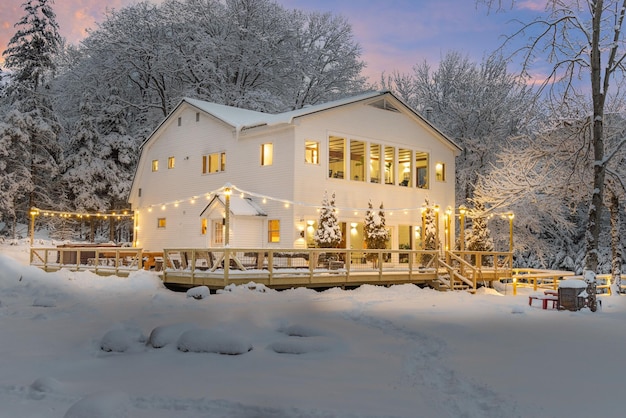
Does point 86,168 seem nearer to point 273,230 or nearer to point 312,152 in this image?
point 273,230

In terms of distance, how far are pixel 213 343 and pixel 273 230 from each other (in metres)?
13.4

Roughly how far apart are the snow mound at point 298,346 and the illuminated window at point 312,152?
13.6 metres

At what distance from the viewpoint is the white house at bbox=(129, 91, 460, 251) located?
21688 millimetres

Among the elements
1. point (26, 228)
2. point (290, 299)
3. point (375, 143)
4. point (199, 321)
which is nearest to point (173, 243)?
point (375, 143)

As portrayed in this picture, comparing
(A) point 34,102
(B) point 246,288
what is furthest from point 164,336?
(A) point 34,102

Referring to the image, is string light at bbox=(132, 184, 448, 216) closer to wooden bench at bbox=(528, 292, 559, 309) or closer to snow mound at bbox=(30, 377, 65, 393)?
wooden bench at bbox=(528, 292, 559, 309)

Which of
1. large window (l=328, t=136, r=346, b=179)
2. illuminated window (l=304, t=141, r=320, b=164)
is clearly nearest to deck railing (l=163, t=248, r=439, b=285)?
large window (l=328, t=136, r=346, b=179)

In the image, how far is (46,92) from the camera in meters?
33.1

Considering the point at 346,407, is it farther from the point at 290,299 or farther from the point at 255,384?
the point at 290,299

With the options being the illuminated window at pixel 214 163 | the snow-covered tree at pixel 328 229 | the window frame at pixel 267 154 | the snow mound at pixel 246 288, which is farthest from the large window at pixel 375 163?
the snow mound at pixel 246 288

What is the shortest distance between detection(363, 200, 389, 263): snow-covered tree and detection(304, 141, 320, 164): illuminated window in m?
2.81

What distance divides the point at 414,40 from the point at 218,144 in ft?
37.5

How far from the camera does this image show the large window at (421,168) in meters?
26.4

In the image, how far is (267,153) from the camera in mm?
22625
